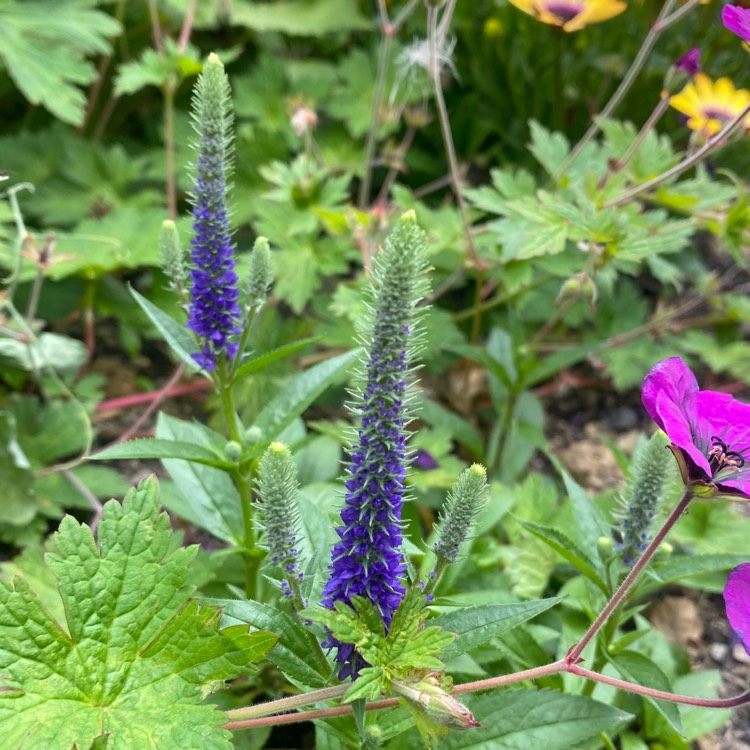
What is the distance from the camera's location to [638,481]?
1.23 meters

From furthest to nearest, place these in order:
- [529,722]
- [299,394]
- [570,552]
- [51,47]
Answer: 1. [51,47]
2. [299,394]
3. [570,552]
4. [529,722]

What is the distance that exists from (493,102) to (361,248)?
1.37 metres

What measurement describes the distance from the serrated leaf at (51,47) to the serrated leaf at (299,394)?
1430 millimetres

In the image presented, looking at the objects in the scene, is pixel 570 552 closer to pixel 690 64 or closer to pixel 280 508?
pixel 280 508

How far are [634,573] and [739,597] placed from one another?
15cm

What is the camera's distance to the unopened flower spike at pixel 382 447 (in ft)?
2.76

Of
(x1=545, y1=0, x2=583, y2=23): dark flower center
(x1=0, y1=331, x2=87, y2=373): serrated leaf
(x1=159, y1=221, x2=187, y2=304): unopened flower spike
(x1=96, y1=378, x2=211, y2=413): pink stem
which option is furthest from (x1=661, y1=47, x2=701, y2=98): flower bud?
(x1=0, y1=331, x2=87, y2=373): serrated leaf

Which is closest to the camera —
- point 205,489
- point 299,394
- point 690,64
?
point 299,394

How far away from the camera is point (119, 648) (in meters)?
1.12

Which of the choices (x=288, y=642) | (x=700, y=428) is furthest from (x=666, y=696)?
(x=288, y=642)

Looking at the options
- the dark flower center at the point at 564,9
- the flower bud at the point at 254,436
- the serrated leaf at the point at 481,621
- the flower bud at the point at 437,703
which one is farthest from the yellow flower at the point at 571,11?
the flower bud at the point at 437,703

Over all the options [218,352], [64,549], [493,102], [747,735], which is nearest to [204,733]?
[64,549]

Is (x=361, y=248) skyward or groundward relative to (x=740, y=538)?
skyward

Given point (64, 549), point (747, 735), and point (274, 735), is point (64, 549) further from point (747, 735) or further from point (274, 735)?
point (747, 735)
